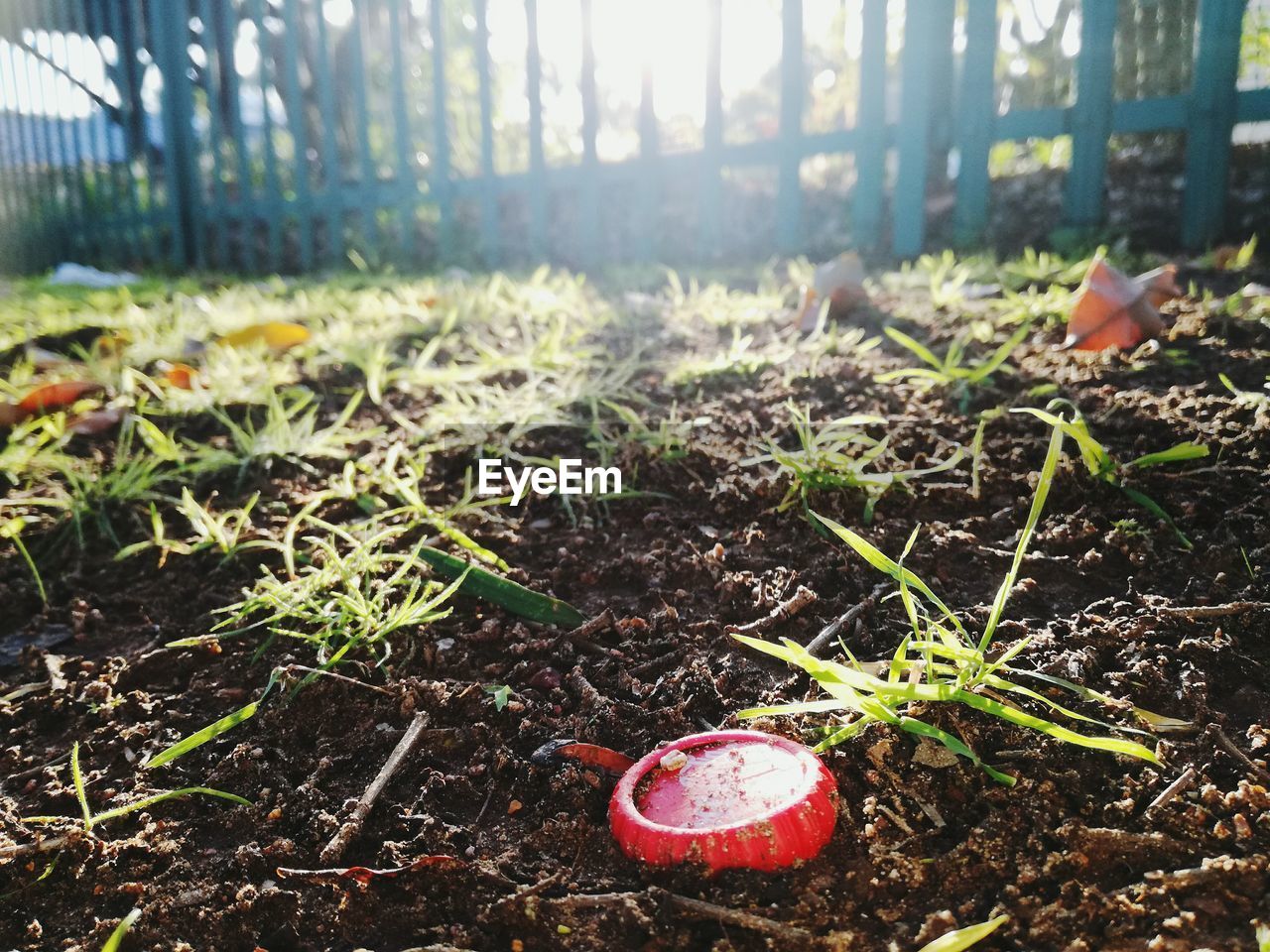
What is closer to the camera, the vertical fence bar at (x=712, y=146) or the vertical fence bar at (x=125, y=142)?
the vertical fence bar at (x=712, y=146)

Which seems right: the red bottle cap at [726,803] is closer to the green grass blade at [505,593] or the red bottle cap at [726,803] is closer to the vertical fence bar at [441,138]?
the green grass blade at [505,593]

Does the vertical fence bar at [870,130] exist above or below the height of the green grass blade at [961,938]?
above

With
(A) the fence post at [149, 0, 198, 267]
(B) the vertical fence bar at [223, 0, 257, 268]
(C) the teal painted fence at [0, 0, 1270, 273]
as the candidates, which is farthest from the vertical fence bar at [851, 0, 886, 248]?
(A) the fence post at [149, 0, 198, 267]

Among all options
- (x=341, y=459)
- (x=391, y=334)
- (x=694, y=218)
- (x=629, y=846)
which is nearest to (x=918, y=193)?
(x=694, y=218)

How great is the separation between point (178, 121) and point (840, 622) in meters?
8.14

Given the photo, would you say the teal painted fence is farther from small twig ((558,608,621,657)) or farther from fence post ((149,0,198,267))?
small twig ((558,608,621,657))

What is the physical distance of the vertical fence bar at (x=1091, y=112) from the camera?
382cm

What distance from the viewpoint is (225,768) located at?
45.7 inches

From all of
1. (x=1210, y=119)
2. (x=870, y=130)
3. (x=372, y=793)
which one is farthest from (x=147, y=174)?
(x=372, y=793)

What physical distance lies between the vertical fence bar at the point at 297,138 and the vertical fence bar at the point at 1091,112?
16.9 feet

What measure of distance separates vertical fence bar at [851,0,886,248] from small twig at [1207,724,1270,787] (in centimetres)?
385

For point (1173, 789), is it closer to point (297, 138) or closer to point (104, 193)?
point (297, 138)

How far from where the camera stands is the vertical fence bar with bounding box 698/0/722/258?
4922mm

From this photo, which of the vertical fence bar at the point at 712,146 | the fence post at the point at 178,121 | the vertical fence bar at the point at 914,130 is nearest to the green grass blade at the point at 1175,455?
the vertical fence bar at the point at 914,130
